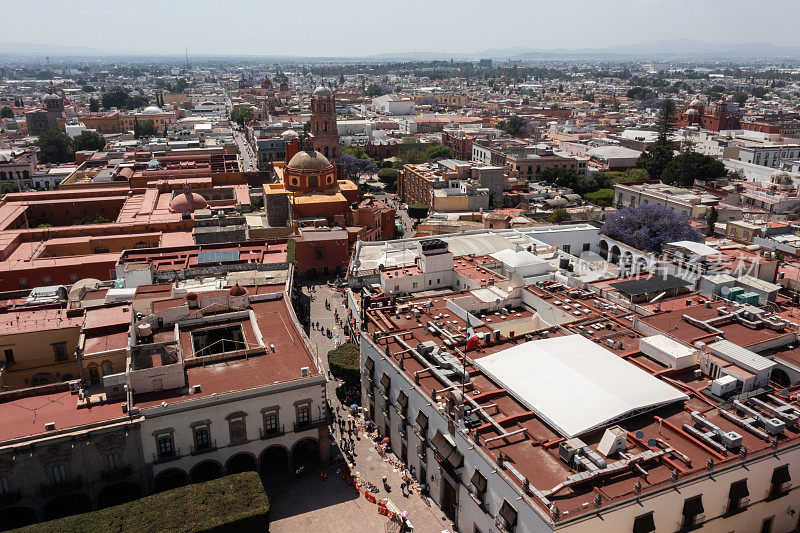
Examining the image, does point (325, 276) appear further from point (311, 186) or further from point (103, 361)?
point (103, 361)

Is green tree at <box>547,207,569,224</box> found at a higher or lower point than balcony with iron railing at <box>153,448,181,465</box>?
higher

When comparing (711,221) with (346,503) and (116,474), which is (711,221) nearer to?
(346,503)

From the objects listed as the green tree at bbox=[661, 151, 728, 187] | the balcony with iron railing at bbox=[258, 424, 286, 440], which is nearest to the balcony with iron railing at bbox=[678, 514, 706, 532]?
the balcony with iron railing at bbox=[258, 424, 286, 440]

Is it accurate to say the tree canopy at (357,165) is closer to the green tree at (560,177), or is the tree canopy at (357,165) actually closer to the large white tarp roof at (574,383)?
the green tree at (560,177)

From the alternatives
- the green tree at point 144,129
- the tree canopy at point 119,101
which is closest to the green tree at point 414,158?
the green tree at point 144,129

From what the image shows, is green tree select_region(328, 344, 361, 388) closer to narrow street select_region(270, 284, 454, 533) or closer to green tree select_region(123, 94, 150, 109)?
narrow street select_region(270, 284, 454, 533)

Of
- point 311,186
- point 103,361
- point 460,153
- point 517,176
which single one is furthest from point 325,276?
point 460,153
